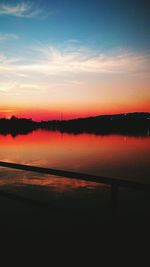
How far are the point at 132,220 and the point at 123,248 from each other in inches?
205

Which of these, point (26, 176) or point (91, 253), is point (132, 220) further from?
point (26, 176)

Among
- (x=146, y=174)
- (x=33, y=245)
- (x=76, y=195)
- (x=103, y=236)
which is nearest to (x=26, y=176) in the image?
(x=76, y=195)

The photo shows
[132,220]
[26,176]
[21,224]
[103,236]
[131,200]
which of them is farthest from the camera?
[26,176]

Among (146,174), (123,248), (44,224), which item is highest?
(123,248)

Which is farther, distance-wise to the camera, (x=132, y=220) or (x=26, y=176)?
(x=26, y=176)

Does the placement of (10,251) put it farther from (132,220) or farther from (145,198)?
(145,198)

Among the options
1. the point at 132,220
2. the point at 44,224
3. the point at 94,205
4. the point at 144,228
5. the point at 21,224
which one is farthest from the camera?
the point at 94,205

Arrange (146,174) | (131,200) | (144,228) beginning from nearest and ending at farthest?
(144,228) < (131,200) < (146,174)

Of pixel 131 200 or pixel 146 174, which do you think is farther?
pixel 146 174

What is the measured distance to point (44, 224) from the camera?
581 centimetres

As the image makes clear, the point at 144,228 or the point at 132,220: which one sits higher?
the point at 144,228

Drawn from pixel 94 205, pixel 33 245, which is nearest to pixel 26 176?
pixel 94 205

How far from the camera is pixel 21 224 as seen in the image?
668cm

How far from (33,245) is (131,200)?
7425 millimetres
